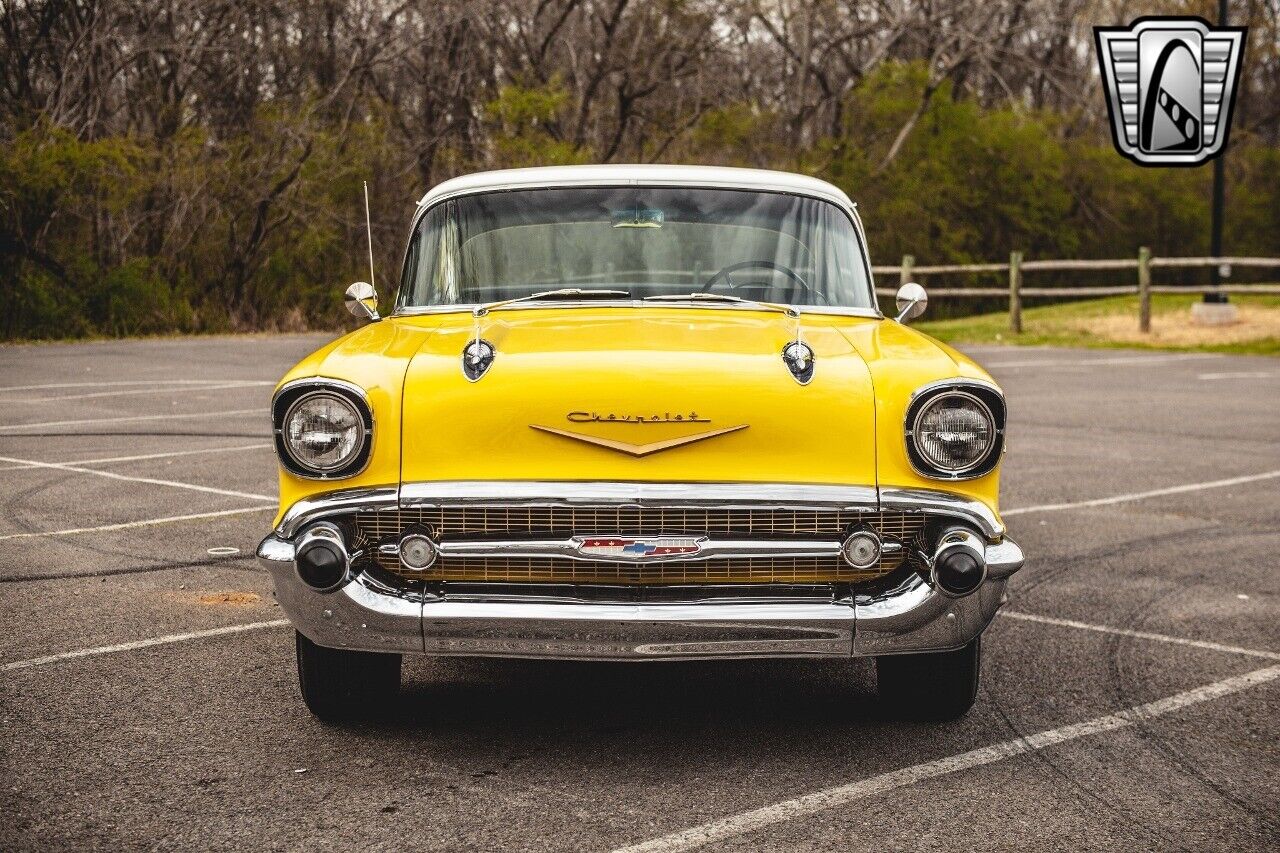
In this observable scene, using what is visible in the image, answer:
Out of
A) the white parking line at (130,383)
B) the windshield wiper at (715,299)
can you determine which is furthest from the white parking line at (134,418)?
the windshield wiper at (715,299)

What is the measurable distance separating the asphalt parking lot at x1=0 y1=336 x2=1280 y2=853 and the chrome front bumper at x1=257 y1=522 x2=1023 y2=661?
0.35 metres

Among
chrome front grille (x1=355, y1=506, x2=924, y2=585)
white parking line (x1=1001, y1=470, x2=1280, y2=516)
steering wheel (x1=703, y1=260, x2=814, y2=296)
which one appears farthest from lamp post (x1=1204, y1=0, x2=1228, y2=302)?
chrome front grille (x1=355, y1=506, x2=924, y2=585)

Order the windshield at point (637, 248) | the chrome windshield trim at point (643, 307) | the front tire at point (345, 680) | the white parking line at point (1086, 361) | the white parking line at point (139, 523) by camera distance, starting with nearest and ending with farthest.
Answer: the front tire at point (345, 680) → the chrome windshield trim at point (643, 307) → the windshield at point (637, 248) → the white parking line at point (139, 523) → the white parking line at point (1086, 361)

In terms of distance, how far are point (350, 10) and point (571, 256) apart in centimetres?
2805

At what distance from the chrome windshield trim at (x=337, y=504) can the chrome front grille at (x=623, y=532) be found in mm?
27

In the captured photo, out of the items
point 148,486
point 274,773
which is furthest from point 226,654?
point 148,486

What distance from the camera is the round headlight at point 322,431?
162 inches

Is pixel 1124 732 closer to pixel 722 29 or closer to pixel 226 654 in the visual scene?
→ pixel 226 654

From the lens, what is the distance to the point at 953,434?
4.20 meters

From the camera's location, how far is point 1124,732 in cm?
450

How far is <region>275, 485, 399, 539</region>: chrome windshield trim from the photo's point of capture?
4039 millimetres

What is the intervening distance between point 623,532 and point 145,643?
230 cm

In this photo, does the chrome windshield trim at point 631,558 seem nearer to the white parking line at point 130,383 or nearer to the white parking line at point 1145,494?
the white parking line at point 1145,494

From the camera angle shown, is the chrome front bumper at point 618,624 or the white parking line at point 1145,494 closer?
the chrome front bumper at point 618,624
